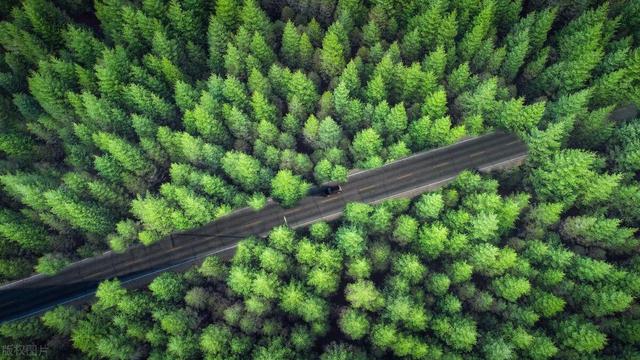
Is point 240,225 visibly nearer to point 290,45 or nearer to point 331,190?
point 331,190

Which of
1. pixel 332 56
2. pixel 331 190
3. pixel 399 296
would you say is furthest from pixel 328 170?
pixel 399 296

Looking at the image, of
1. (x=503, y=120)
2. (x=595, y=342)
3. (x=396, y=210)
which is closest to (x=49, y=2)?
(x=396, y=210)

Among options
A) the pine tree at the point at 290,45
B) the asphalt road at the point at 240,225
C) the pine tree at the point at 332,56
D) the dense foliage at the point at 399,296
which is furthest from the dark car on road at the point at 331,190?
the pine tree at the point at 290,45

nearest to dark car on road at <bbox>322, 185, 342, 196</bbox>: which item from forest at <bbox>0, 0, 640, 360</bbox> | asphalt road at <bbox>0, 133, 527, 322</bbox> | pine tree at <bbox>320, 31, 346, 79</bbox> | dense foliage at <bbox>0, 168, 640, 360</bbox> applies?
asphalt road at <bbox>0, 133, 527, 322</bbox>

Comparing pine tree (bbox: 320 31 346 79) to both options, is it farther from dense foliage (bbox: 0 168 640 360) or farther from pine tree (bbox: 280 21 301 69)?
dense foliage (bbox: 0 168 640 360)

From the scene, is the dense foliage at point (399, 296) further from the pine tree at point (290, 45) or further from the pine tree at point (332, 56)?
the pine tree at point (290, 45)

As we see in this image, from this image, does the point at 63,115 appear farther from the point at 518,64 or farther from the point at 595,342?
the point at 595,342
